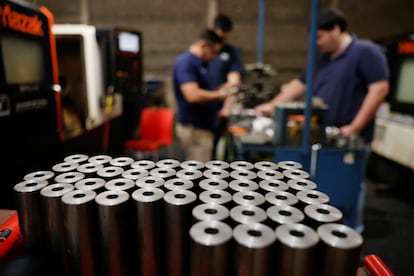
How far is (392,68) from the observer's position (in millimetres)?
3160

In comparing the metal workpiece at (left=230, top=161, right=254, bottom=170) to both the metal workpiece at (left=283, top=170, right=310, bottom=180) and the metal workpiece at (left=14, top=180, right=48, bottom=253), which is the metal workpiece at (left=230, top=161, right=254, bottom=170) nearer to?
the metal workpiece at (left=283, top=170, right=310, bottom=180)

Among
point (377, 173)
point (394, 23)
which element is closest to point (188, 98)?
point (377, 173)

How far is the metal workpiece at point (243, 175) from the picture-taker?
625mm

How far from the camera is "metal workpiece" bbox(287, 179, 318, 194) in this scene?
576 millimetres

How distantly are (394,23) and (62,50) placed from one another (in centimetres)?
537

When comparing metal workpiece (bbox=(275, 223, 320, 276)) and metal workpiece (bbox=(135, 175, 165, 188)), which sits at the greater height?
metal workpiece (bbox=(135, 175, 165, 188))

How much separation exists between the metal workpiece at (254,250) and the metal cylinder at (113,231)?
0.67 feet

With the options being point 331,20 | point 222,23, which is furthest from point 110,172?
point 222,23

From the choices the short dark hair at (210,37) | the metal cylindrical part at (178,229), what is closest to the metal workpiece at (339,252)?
the metal cylindrical part at (178,229)

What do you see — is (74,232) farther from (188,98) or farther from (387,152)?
(387,152)

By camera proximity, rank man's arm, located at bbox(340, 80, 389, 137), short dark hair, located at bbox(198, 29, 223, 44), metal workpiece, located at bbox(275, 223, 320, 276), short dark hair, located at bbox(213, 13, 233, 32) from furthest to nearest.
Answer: short dark hair, located at bbox(213, 13, 233, 32), short dark hair, located at bbox(198, 29, 223, 44), man's arm, located at bbox(340, 80, 389, 137), metal workpiece, located at bbox(275, 223, 320, 276)

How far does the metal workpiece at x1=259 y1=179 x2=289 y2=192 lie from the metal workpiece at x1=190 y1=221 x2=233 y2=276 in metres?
0.15

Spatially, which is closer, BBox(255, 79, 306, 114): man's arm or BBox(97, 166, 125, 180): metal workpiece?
BBox(97, 166, 125, 180): metal workpiece

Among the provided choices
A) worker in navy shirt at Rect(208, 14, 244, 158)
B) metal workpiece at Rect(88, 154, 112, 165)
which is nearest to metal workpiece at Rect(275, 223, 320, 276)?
metal workpiece at Rect(88, 154, 112, 165)
